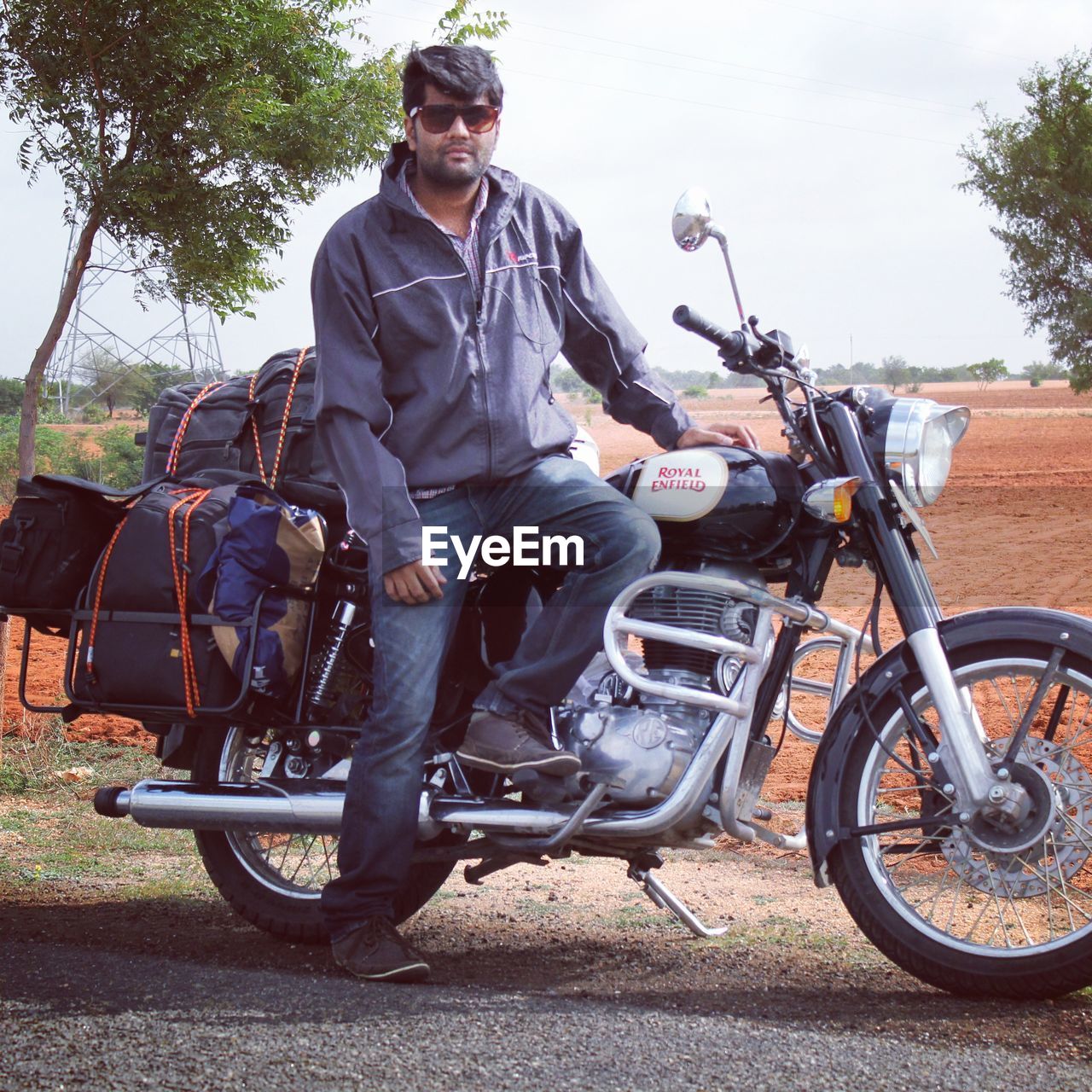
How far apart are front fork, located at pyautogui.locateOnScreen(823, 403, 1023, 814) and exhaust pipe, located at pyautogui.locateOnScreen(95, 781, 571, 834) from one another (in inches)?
40.3

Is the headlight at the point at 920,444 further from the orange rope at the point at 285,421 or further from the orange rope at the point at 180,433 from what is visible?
the orange rope at the point at 180,433

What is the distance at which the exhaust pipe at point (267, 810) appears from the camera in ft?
12.9

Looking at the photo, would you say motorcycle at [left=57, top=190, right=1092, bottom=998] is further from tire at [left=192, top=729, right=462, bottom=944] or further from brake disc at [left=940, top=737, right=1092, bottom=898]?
tire at [left=192, top=729, right=462, bottom=944]

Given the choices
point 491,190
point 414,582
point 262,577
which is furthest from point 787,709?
point 491,190

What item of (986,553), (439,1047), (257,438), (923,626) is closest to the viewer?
(439,1047)

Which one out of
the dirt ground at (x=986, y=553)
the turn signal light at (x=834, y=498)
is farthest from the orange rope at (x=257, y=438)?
the turn signal light at (x=834, y=498)

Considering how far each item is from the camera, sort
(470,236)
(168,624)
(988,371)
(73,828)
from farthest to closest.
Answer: (988,371), (73,828), (168,624), (470,236)

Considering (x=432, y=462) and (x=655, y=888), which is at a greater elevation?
(x=432, y=462)

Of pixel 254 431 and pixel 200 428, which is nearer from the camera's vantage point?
pixel 254 431

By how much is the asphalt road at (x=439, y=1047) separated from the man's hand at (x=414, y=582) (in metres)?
1.05

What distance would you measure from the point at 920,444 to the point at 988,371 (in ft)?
298

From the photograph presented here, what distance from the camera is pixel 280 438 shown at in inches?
176

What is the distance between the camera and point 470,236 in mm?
4031

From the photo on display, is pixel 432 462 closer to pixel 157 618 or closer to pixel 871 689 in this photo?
pixel 157 618
